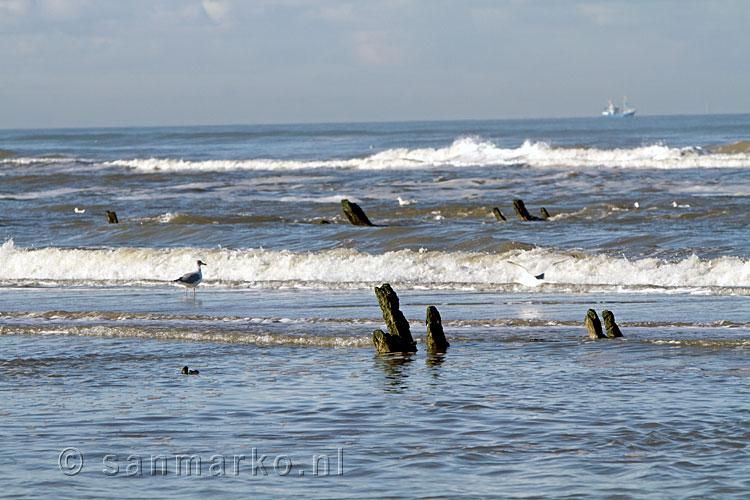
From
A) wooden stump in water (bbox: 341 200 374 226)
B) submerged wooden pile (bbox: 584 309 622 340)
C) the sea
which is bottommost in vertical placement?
the sea

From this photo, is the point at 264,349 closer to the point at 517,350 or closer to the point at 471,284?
the point at 517,350

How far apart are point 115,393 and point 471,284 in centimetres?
840

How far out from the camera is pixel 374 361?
9555 millimetres

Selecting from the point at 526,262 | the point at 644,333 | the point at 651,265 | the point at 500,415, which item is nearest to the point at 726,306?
the point at 644,333

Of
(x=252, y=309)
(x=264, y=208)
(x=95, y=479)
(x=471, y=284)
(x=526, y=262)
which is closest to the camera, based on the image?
(x=95, y=479)

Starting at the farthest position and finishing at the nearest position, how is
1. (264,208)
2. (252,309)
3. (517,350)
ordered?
1. (264,208)
2. (252,309)
3. (517,350)

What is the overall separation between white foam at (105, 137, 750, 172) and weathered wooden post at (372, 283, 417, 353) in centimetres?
3921

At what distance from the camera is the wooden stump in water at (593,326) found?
403 inches

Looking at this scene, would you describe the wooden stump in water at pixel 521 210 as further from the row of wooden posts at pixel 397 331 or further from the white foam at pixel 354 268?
the row of wooden posts at pixel 397 331

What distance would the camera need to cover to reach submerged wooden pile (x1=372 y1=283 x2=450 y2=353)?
9.75 meters

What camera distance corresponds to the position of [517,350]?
9930 millimetres

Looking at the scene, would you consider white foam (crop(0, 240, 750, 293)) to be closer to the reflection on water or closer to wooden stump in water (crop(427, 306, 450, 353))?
wooden stump in water (crop(427, 306, 450, 353))

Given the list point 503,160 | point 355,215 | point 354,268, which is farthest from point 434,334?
point 503,160

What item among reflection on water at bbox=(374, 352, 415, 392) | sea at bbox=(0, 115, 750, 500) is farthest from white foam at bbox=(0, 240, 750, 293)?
reflection on water at bbox=(374, 352, 415, 392)
